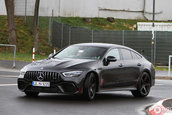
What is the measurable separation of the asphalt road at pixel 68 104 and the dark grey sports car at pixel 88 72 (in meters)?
0.30

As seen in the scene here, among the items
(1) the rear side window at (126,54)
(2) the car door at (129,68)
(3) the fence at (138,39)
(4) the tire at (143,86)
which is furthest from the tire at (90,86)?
(3) the fence at (138,39)

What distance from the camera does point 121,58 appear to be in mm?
14930

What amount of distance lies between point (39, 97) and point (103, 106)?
1998 millimetres

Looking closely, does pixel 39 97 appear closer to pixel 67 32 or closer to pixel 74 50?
pixel 74 50

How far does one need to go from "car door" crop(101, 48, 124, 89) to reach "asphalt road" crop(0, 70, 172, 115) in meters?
0.45

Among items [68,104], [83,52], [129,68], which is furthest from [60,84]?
[129,68]

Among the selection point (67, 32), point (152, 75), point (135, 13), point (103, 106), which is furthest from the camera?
point (135, 13)

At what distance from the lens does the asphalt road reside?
36.6 feet

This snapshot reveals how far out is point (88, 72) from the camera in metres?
13.1

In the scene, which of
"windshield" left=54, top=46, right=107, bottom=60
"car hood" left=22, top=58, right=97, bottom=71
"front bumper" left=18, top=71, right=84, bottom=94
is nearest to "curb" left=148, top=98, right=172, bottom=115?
"front bumper" left=18, top=71, right=84, bottom=94

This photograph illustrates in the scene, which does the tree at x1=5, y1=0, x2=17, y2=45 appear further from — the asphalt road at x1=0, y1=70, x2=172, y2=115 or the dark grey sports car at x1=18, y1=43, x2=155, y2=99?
the dark grey sports car at x1=18, y1=43, x2=155, y2=99

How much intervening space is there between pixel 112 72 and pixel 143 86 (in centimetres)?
173

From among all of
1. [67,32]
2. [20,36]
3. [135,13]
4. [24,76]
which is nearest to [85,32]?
[67,32]

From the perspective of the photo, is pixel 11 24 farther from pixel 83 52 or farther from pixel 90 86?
pixel 90 86
